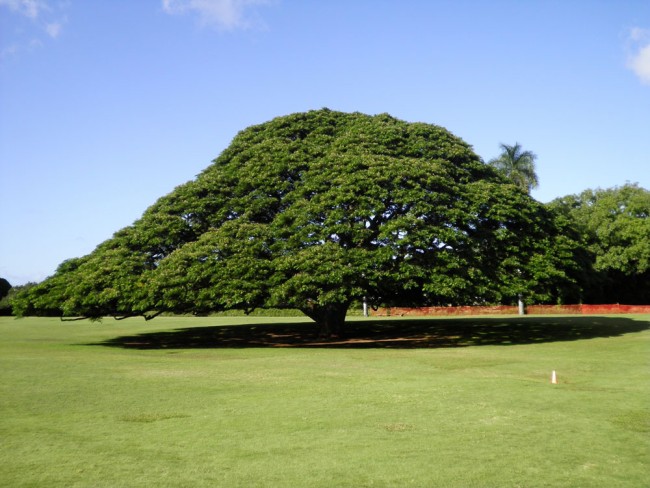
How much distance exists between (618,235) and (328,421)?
58.9 meters

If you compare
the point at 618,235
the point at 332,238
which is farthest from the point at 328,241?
the point at 618,235

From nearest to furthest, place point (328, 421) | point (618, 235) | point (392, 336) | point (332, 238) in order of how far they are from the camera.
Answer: point (328, 421), point (332, 238), point (392, 336), point (618, 235)

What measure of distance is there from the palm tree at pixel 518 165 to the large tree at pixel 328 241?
3564cm

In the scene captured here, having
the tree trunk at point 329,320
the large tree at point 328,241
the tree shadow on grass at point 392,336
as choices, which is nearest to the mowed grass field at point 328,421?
the large tree at point 328,241

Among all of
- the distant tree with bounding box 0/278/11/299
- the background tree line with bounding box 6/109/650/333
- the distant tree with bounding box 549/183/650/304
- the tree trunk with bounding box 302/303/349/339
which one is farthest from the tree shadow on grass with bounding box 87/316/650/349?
the distant tree with bounding box 0/278/11/299

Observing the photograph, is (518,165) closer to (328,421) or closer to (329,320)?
(329,320)

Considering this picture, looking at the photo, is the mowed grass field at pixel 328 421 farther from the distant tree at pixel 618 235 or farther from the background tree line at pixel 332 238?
the distant tree at pixel 618 235

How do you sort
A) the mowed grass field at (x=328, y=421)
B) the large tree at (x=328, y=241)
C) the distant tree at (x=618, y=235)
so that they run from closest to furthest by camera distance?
the mowed grass field at (x=328, y=421), the large tree at (x=328, y=241), the distant tree at (x=618, y=235)

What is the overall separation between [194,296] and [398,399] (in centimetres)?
1458

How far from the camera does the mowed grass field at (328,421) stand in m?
7.76

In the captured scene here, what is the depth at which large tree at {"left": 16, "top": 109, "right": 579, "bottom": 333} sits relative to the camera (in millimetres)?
25328

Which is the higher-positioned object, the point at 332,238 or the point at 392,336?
the point at 332,238

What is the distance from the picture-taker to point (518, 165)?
66875 mm

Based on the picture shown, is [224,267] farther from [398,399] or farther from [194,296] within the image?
[398,399]
